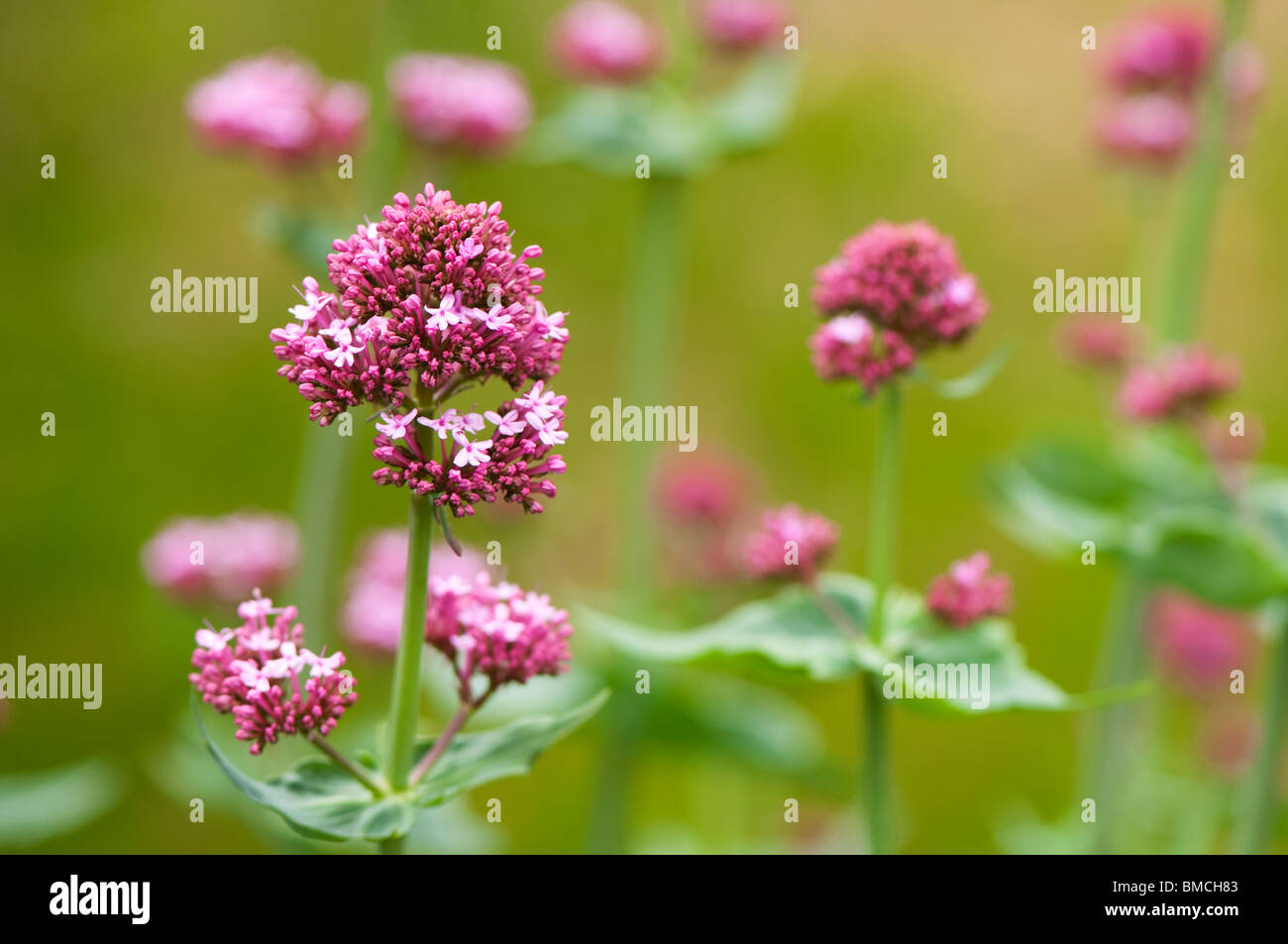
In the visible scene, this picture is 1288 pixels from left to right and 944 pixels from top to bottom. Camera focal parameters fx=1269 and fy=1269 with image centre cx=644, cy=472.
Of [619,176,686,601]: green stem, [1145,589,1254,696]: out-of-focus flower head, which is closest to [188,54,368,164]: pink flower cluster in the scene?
[619,176,686,601]: green stem

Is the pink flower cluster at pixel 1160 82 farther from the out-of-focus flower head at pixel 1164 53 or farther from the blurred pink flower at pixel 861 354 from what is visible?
the blurred pink flower at pixel 861 354

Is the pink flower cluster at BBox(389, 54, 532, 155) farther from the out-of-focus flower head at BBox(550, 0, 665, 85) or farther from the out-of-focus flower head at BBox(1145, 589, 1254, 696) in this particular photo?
the out-of-focus flower head at BBox(1145, 589, 1254, 696)

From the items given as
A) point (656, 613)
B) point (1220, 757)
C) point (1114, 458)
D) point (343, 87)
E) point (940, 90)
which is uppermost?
point (940, 90)

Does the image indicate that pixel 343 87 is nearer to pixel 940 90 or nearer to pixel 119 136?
pixel 119 136

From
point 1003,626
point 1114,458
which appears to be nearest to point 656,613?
point 1114,458

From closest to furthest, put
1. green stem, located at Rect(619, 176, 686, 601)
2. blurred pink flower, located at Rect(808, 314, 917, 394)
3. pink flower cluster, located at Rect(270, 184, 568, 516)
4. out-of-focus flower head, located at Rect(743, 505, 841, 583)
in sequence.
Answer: pink flower cluster, located at Rect(270, 184, 568, 516), blurred pink flower, located at Rect(808, 314, 917, 394), out-of-focus flower head, located at Rect(743, 505, 841, 583), green stem, located at Rect(619, 176, 686, 601)
